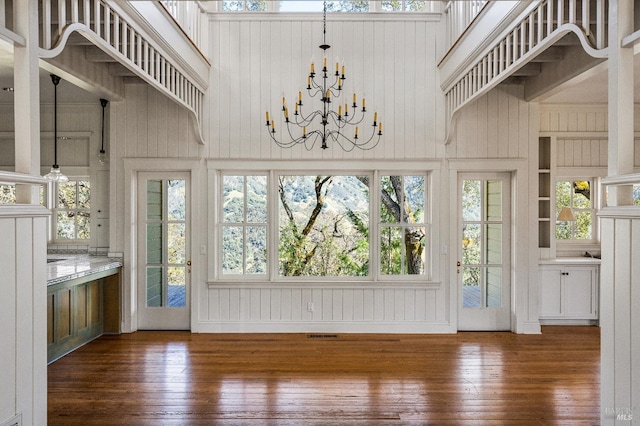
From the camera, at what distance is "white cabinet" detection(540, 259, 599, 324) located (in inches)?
213

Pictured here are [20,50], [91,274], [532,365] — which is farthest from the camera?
[91,274]

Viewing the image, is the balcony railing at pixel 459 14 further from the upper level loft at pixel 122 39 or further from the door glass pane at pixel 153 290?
the door glass pane at pixel 153 290

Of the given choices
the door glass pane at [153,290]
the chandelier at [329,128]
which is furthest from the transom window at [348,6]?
the door glass pane at [153,290]

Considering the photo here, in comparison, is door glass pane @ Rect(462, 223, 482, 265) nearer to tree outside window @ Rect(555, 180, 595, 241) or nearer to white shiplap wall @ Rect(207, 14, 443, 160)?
white shiplap wall @ Rect(207, 14, 443, 160)

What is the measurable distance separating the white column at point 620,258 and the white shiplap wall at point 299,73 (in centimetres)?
297

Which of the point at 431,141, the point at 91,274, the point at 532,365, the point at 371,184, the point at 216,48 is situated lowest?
the point at 532,365

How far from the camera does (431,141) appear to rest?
5.23 meters

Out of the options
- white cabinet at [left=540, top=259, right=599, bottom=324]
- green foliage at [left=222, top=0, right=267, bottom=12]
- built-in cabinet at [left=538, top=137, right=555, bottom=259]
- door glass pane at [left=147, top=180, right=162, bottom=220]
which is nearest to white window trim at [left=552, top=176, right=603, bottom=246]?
built-in cabinet at [left=538, top=137, right=555, bottom=259]

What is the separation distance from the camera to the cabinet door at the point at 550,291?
5.41m

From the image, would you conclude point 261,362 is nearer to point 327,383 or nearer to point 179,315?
point 327,383

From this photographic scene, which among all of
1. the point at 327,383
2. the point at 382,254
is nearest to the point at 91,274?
the point at 327,383

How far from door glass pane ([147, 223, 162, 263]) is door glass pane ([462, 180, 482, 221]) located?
3.78 meters

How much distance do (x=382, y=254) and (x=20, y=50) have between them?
4.06 metres

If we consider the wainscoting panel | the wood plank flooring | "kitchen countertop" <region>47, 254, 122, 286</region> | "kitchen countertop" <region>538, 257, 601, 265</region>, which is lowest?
the wood plank flooring
